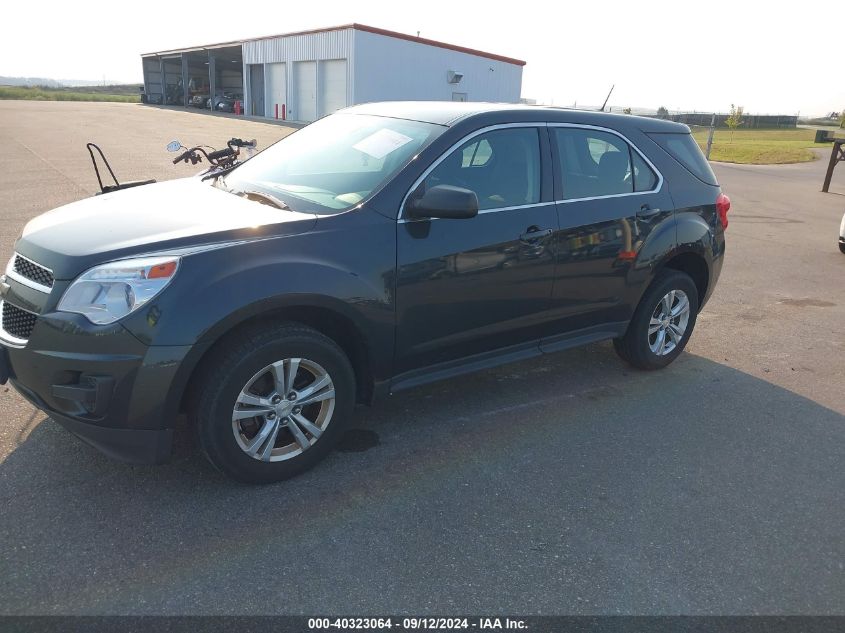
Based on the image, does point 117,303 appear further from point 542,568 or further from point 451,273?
point 542,568

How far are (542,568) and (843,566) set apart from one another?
1367 millimetres

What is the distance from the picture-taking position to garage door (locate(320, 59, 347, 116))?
33.4 metres

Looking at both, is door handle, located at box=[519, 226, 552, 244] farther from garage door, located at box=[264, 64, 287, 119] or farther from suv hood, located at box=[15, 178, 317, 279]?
garage door, located at box=[264, 64, 287, 119]

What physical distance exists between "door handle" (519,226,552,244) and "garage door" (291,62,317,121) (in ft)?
111

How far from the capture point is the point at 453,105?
4219 millimetres

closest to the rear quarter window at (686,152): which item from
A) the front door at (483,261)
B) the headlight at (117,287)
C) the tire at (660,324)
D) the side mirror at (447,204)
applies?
the tire at (660,324)

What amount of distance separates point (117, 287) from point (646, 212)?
3365 mm

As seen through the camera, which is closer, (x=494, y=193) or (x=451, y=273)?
(x=451, y=273)

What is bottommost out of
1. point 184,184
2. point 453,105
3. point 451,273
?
point 451,273

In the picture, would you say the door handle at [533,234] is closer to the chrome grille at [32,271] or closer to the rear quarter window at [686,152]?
the rear quarter window at [686,152]

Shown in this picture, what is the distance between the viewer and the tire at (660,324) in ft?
15.7
